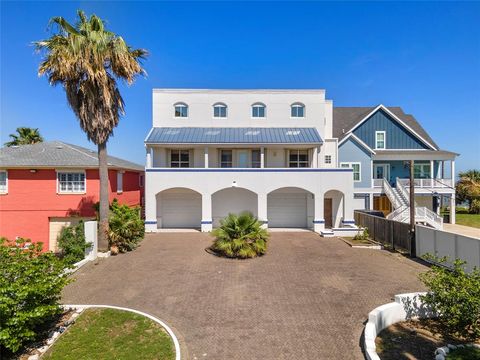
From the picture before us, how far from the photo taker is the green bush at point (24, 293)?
582cm

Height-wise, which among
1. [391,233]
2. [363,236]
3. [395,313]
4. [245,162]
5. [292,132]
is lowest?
[395,313]

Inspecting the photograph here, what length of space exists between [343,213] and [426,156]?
13.7 metres

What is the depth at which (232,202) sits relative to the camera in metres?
21.1

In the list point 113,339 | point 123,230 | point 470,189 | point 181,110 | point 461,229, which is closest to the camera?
point 113,339

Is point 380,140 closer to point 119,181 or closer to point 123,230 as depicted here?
point 119,181

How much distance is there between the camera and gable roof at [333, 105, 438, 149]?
28.2m

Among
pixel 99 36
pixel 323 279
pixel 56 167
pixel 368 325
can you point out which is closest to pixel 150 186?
pixel 56 167

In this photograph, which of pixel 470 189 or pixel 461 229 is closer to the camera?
pixel 461 229

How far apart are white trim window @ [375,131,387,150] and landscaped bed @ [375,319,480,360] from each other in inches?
915

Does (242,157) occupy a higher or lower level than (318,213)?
higher

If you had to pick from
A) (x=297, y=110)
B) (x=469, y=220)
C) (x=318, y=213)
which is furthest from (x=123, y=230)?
(x=469, y=220)

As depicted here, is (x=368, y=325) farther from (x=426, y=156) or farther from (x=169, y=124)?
(x=426, y=156)

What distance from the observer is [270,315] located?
25.6 ft

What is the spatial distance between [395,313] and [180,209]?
16.4 metres
